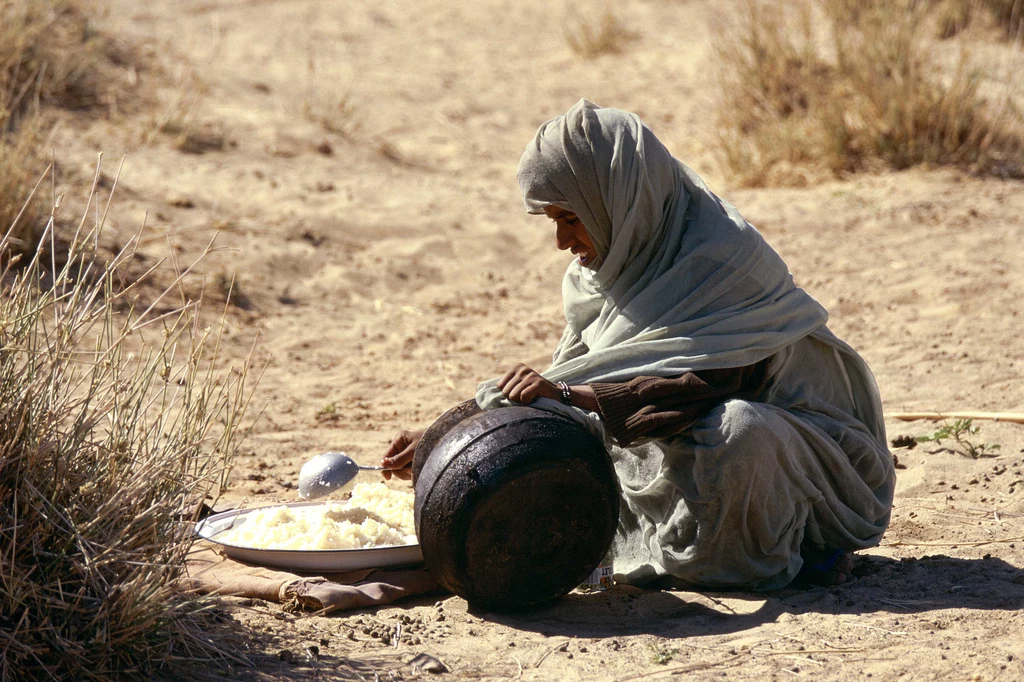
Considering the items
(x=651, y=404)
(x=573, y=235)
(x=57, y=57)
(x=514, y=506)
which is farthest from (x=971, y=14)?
(x=514, y=506)

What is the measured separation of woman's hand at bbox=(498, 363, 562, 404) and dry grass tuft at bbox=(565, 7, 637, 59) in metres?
9.95

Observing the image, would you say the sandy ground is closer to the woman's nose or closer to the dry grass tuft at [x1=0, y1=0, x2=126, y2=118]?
the dry grass tuft at [x1=0, y1=0, x2=126, y2=118]

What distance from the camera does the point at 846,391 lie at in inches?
156

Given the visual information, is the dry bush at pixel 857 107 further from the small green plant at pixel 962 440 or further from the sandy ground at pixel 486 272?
the small green plant at pixel 962 440

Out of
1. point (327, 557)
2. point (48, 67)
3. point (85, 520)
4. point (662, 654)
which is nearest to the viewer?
point (85, 520)

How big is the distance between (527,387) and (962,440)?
2432 millimetres

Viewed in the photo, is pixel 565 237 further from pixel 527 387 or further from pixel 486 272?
pixel 486 272

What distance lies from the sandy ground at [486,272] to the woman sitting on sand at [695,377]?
0.18 m

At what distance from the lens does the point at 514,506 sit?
3416 millimetres

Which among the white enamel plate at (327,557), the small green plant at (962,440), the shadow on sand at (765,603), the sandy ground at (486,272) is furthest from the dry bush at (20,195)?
the small green plant at (962,440)

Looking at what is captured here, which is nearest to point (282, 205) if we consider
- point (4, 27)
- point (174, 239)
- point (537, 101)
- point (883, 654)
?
point (174, 239)

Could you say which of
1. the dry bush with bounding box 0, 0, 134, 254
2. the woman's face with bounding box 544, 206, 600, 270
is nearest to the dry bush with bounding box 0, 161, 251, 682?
the woman's face with bounding box 544, 206, 600, 270

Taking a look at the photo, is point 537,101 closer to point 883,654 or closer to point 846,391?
point 846,391

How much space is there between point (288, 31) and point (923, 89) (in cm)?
737
